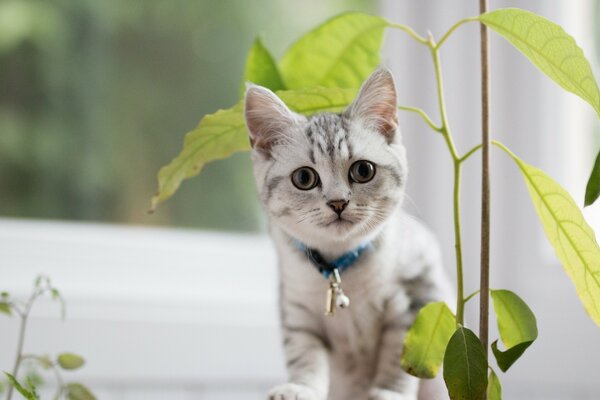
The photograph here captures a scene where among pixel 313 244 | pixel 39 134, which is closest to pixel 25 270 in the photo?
pixel 39 134

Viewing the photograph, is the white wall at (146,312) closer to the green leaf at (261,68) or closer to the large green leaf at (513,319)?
the green leaf at (261,68)

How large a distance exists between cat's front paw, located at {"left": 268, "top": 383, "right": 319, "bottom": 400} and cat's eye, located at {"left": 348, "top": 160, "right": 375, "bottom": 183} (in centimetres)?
26

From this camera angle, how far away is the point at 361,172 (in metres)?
0.86

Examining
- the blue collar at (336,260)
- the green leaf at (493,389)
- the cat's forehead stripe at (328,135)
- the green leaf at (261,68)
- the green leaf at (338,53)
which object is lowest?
the green leaf at (493,389)

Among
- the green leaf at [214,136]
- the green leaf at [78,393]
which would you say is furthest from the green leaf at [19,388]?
the green leaf at [214,136]

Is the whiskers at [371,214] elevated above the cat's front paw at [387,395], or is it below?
above

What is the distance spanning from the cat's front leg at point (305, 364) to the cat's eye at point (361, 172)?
0.72ft

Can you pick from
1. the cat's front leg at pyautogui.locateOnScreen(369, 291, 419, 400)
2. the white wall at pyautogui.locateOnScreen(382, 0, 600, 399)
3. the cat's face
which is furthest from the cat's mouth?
the white wall at pyautogui.locateOnScreen(382, 0, 600, 399)

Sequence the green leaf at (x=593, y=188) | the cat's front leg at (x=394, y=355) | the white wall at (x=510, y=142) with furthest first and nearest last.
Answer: the white wall at (x=510, y=142)
the cat's front leg at (x=394, y=355)
the green leaf at (x=593, y=188)

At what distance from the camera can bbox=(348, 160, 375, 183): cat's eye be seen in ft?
2.81

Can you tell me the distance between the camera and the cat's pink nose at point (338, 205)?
2.68 ft

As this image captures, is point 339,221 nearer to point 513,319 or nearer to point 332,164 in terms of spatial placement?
point 332,164

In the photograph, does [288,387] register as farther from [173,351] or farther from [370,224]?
[173,351]

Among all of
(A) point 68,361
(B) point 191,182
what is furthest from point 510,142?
(A) point 68,361
